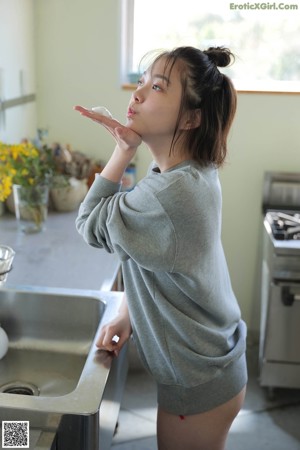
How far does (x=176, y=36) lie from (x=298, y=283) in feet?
4.21

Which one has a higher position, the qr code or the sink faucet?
the sink faucet

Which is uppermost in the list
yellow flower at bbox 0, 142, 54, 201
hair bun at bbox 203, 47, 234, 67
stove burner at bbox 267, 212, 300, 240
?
hair bun at bbox 203, 47, 234, 67

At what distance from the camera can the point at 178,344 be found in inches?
38.8

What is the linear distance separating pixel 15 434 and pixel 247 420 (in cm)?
154

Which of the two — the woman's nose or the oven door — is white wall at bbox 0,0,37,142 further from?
the oven door

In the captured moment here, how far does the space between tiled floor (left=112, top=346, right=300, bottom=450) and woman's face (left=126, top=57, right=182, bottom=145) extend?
1.43m

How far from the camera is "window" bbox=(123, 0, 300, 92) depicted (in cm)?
231

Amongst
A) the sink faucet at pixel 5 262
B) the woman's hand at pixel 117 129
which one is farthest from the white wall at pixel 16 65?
the woman's hand at pixel 117 129

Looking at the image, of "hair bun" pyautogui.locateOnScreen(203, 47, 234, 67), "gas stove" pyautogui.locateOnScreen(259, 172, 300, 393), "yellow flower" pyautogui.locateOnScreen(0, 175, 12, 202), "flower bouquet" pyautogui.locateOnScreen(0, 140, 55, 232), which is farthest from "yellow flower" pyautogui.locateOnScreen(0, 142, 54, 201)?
"gas stove" pyautogui.locateOnScreen(259, 172, 300, 393)

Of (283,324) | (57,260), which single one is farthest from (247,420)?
(57,260)

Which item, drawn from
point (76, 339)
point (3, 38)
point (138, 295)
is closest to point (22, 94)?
point (3, 38)

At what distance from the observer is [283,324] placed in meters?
2.10

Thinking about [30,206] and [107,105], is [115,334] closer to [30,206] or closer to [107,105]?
[30,206]

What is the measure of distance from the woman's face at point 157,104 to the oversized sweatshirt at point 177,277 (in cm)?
8
